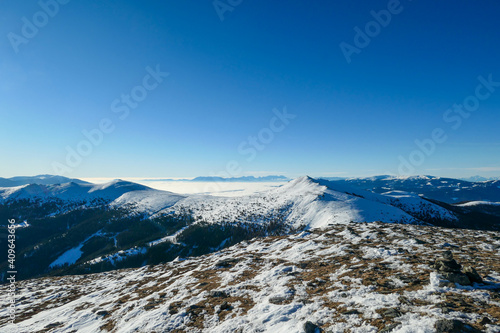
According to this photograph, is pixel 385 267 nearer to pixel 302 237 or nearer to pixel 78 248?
pixel 302 237

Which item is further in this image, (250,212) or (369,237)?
(250,212)

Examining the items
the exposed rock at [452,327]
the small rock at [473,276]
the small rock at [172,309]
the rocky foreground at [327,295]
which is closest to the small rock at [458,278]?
the rocky foreground at [327,295]

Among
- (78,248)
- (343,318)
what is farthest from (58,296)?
(78,248)

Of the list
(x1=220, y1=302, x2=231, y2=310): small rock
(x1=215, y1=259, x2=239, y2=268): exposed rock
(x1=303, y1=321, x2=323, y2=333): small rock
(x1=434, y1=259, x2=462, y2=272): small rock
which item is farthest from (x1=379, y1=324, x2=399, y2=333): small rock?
(x1=215, y1=259, x2=239, y2=268): exposed rock

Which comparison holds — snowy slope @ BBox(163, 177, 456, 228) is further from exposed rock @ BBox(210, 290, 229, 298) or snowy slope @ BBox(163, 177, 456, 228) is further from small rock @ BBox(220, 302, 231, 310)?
small rock @ BBox(220, 302, 231, 310)

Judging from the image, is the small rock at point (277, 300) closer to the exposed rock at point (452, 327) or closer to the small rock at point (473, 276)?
the exposed rock at point (452, 327)

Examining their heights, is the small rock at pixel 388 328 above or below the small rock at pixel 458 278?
below
